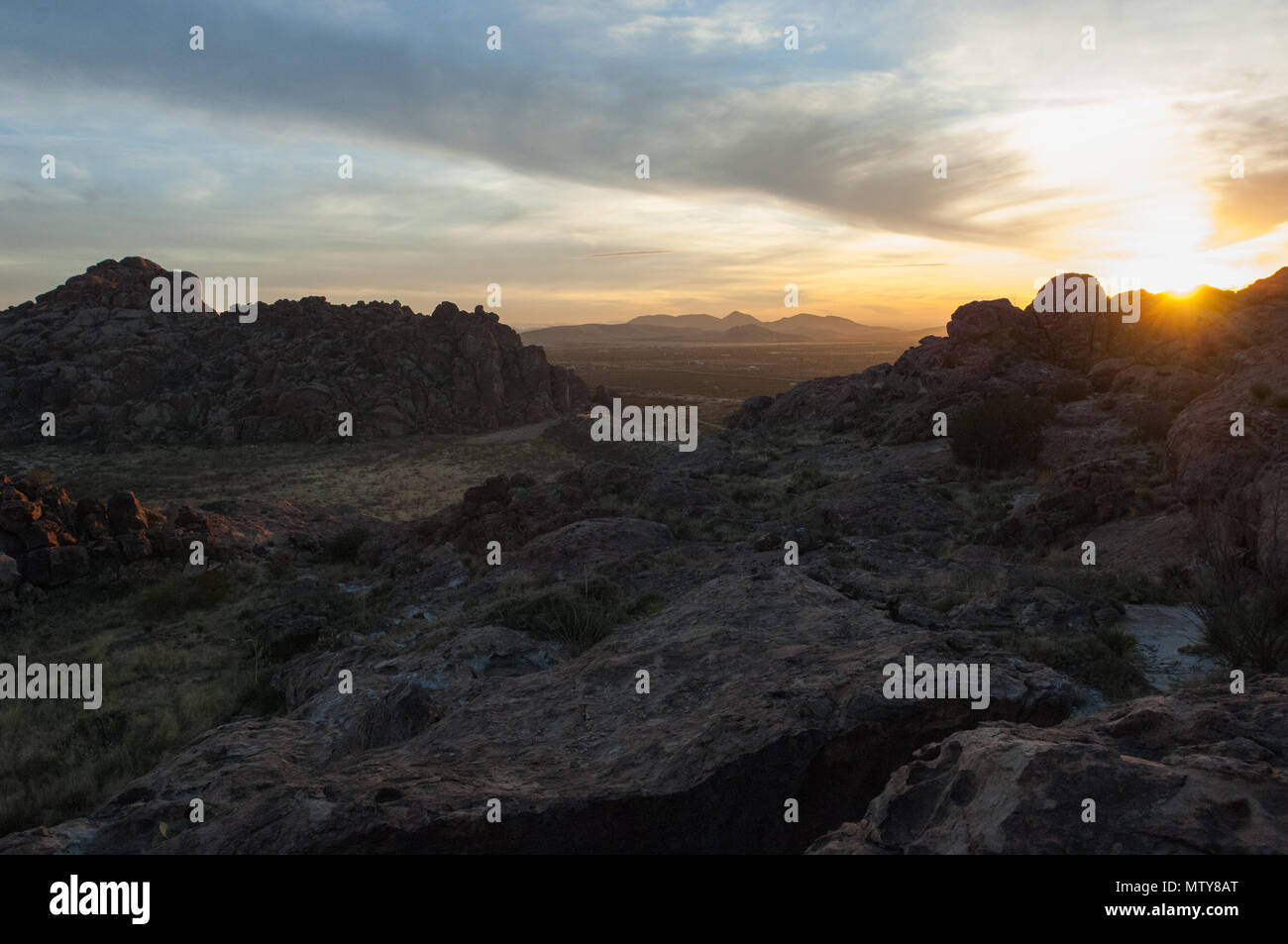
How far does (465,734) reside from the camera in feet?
21.9

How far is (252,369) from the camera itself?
5016cm

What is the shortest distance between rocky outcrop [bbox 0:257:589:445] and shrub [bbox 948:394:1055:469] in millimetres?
34581

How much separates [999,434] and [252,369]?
45.9m

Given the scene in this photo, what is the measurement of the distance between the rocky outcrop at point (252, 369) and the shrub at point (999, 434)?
3458cm

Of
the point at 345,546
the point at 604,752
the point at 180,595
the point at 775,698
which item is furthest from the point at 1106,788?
the point at 345,546

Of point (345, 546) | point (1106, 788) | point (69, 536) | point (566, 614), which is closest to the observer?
point (1106, 788)

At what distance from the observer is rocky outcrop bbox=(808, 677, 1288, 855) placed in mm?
3371

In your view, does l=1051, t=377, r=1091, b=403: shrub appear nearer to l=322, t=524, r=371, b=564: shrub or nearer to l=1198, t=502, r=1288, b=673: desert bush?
l=1198, t=502, r=1288, b=673: desert bush

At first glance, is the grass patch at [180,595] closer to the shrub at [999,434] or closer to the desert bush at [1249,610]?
the desert bush at [1249,610]

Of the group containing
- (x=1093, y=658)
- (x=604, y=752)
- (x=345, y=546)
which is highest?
(x=1093, y=658)

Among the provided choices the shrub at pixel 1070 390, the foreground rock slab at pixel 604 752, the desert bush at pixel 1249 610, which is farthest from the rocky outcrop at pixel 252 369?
the desert bush at pixel 1249 610

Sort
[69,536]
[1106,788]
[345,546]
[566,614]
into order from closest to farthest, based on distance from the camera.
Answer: [1106,788] → [566,614] → [69,536] → [345,546]

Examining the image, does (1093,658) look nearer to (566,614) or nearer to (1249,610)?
(1249,610)

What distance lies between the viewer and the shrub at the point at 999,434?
22.4 meters
